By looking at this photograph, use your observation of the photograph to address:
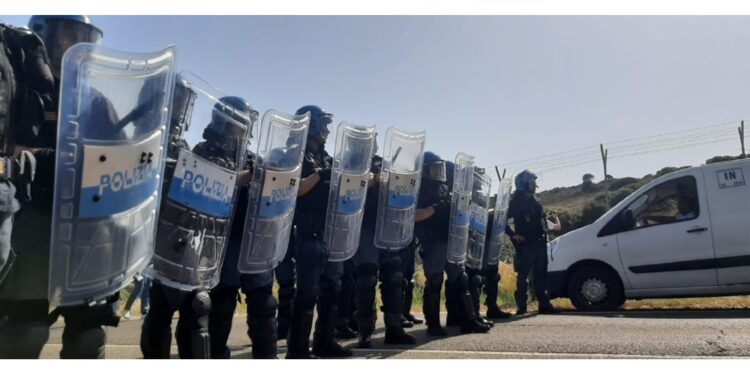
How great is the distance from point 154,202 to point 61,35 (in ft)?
3.73

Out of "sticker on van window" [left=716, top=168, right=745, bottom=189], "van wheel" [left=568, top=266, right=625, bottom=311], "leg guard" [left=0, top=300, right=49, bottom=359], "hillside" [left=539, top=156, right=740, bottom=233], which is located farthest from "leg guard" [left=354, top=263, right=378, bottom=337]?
"hillside" [left=539, top=156, right=740, bottom=233]

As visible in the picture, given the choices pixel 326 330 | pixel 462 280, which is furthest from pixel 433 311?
pixel 326 330

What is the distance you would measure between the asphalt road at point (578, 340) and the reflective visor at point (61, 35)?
161 cm

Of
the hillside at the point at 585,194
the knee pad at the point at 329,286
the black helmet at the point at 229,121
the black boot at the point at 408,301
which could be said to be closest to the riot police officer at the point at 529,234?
the black boot at the point at 408,301

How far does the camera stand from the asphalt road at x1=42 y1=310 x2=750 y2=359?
438 cm

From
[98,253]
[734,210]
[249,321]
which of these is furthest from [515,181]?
[98,253]

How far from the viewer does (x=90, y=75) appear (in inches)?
107

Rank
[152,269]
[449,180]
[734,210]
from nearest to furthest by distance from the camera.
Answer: [152,269], [449,180], [734,210]

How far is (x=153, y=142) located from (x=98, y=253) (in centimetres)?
57

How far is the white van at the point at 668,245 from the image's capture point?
6758mm

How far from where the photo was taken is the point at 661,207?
7.26 metres

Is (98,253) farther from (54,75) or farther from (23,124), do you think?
(54,75)

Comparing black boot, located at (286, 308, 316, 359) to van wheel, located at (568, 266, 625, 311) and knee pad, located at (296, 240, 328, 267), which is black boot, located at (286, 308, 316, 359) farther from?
van wheel, located at (568, 266, 625, 311)

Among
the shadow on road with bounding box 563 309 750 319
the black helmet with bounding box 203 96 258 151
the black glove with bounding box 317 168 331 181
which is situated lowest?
the shadow on road with bounding box 563 309 750 319
